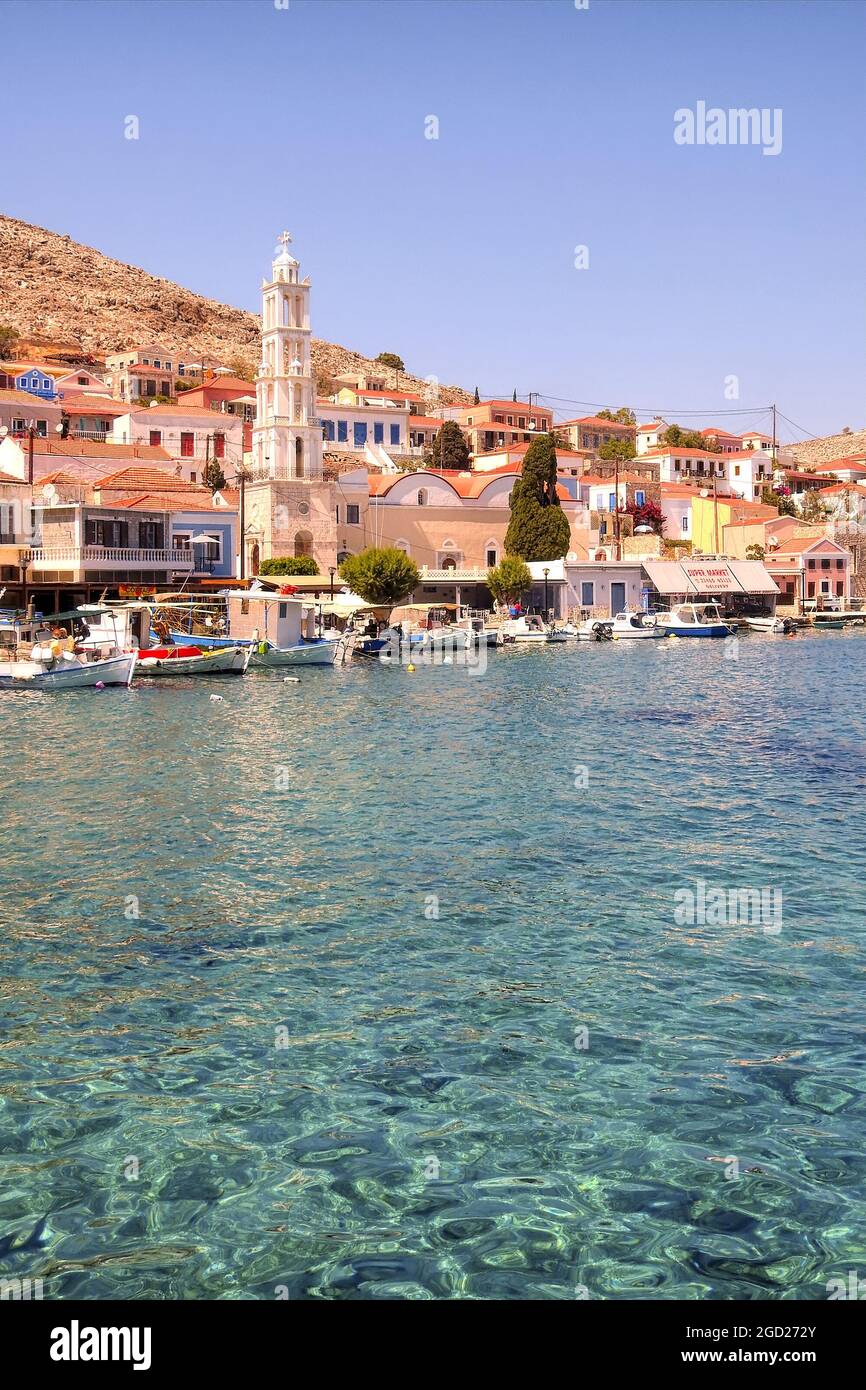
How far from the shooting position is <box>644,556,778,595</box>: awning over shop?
7212 cm

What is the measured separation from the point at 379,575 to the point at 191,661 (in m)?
17.9

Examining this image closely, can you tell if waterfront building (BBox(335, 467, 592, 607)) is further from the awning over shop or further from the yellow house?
the yellow house

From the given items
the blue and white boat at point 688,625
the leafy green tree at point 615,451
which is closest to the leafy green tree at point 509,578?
the blue and white boat at point 688,625

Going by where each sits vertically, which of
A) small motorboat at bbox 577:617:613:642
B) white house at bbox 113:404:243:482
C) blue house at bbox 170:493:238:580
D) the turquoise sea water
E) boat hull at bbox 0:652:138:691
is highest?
white house at bbox 113:404:243:482

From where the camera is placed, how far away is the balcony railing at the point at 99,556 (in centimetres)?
4703

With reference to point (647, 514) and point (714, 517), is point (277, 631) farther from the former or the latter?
point (714, 517)

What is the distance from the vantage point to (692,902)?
11898 mm

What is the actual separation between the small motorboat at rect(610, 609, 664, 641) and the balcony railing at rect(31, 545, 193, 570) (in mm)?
24576

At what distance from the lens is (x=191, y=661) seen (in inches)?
1563

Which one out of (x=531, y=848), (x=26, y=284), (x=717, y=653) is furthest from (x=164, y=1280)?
(x=26, y=284)

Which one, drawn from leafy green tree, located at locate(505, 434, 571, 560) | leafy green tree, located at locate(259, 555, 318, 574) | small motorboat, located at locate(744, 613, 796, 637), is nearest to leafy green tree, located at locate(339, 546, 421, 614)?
leafy green tree, located at locate(259, 555, 318, 574)
